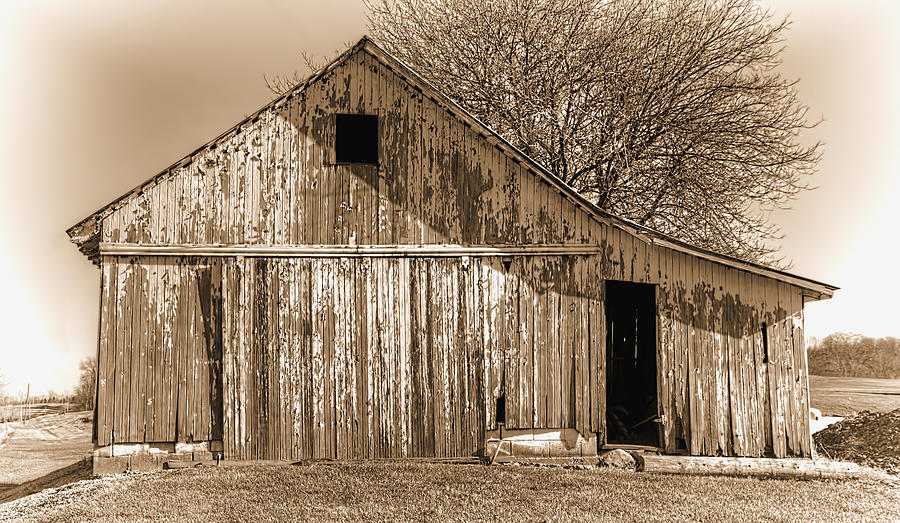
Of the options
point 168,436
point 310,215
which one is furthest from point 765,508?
point 168,436

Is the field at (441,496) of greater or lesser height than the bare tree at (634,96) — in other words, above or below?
below

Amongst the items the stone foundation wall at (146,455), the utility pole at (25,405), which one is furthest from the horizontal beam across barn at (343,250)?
the utility pole at (25,405)

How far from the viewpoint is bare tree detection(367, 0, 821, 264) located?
19562 millimetres

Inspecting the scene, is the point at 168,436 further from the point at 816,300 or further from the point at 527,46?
the point at 527,46

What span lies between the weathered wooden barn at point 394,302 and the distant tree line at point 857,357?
26.3 metres

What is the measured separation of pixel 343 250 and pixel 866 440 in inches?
463

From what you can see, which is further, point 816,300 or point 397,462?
point 816,300

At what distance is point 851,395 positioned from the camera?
2498 cm

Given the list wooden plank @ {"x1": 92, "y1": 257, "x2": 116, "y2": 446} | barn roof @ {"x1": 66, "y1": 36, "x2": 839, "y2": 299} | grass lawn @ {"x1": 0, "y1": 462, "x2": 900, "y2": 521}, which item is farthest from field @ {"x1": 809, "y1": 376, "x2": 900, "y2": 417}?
wooden plank @ {"x1": 92, "y1": 257, "x2": 116, "y2": 446}

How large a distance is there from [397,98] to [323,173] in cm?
194

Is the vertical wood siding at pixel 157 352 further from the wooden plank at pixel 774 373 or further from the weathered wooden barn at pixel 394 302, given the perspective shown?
the wooden plank at pixel 774 373

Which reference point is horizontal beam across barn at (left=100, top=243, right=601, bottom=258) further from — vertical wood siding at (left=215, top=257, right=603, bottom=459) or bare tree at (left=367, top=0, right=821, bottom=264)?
bare tree at (left=367, top=0, right=821, bottom=264)

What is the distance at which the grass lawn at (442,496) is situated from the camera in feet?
30.5

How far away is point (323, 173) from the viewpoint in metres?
12.6
